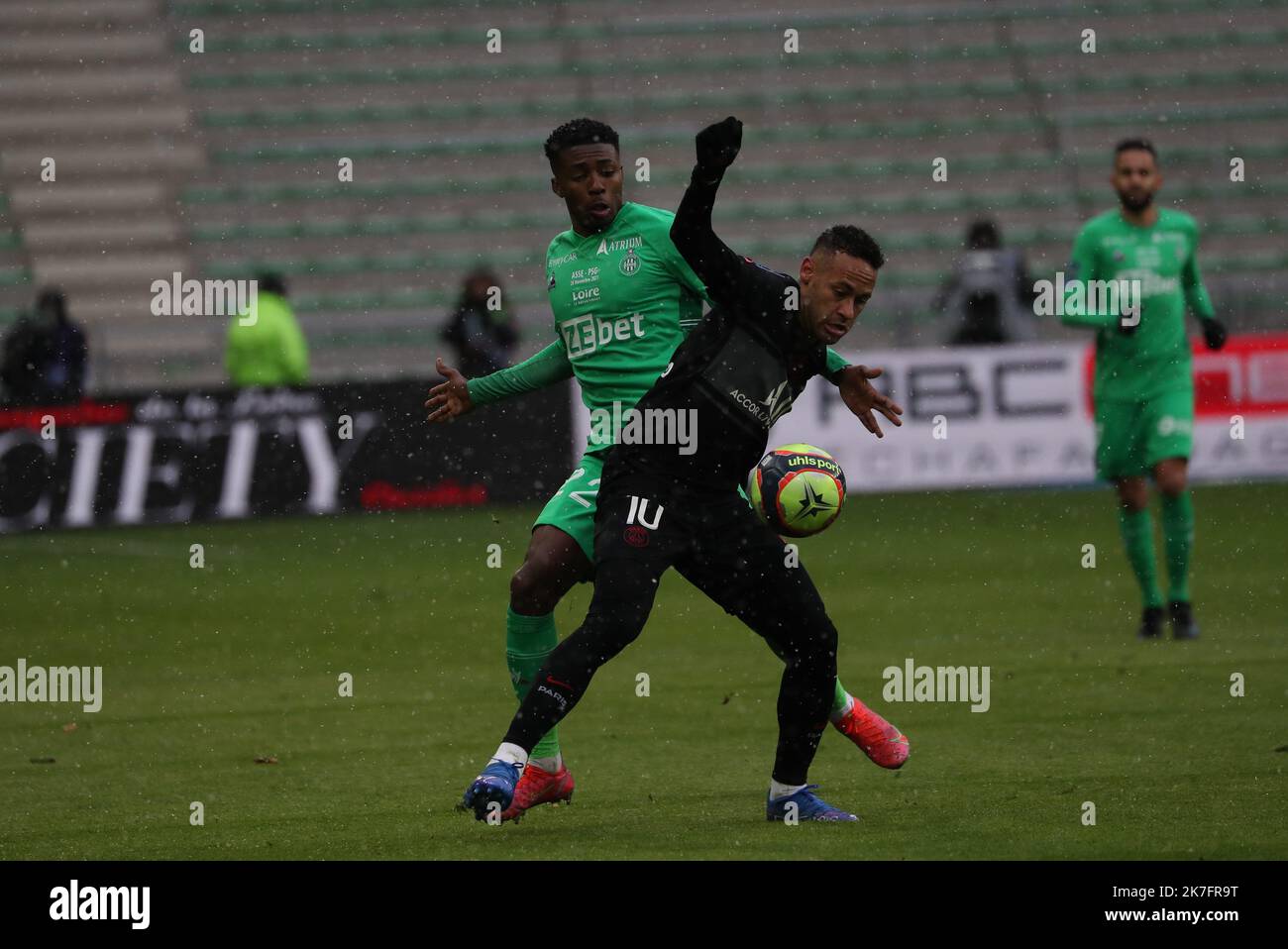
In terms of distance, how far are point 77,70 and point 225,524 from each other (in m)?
9.52

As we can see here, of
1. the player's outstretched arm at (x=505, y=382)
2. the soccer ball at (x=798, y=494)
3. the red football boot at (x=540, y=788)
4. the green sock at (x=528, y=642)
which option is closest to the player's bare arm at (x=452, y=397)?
the player's outstretched arm at (x=505, y=382)

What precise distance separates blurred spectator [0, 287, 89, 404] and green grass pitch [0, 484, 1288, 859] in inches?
83.8

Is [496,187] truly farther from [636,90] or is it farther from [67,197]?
[67,197]

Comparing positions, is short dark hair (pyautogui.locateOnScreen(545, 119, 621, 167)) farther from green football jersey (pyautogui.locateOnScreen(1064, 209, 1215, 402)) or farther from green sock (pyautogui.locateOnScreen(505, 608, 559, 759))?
green football jersey (pyautogui.locateOnScreen(1064, 209, 1215, 402))

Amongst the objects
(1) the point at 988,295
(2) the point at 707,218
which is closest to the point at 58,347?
(1) the point at 988,295

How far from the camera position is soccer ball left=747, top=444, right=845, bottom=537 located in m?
6.74

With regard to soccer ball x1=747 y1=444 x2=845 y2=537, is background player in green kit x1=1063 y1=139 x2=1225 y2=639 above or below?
above

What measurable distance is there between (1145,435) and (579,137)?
16.7 ft

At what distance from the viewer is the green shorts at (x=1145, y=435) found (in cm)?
1093

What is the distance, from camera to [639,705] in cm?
924

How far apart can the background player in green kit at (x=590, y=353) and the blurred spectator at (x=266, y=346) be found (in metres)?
11.5

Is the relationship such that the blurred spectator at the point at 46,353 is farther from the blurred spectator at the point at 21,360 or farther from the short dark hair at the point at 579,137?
the short dark hair at the point at 579,137

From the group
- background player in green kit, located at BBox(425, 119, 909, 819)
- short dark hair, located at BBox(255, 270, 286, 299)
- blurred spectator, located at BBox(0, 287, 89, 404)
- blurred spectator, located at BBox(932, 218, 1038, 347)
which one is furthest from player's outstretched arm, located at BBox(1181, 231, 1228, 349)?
blurred spectator, located at BBox(0, 287, 89, 404)
